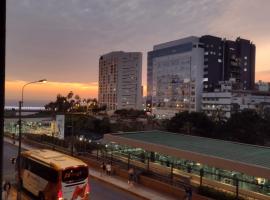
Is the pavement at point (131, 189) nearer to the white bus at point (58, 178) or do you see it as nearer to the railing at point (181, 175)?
the railing at point (181, 175)

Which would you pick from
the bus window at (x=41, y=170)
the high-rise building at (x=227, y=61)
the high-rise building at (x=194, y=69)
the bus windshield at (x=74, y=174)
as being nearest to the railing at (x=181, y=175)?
the bus windshield at (x=74, y=174)

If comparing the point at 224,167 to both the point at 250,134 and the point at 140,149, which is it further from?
the point at 250,134

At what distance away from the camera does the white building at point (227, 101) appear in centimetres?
14162

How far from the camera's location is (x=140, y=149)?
39.8 metres

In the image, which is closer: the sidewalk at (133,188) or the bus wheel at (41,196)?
the bus wheel at (41,196)

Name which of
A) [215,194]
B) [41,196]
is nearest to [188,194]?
[215,194]

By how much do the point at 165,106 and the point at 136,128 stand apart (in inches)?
3292

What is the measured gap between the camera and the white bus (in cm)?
2002

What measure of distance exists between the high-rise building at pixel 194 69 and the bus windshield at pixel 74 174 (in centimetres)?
13724

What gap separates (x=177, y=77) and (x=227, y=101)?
34.9m

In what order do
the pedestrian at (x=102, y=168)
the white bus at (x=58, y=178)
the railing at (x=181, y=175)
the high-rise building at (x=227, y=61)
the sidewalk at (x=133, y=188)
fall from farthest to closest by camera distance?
the high-rise building at (x=227, y=61), the pedestrian at (x=102, y=168), the sidewalk at (x=133, y=188), the railing at (x=181, y=175), the white bus at (x=58, y=178)

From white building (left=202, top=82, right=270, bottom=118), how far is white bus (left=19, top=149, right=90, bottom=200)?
120468mm

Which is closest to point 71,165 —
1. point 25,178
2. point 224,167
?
point 25,178

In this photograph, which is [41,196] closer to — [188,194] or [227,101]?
[188,194]
